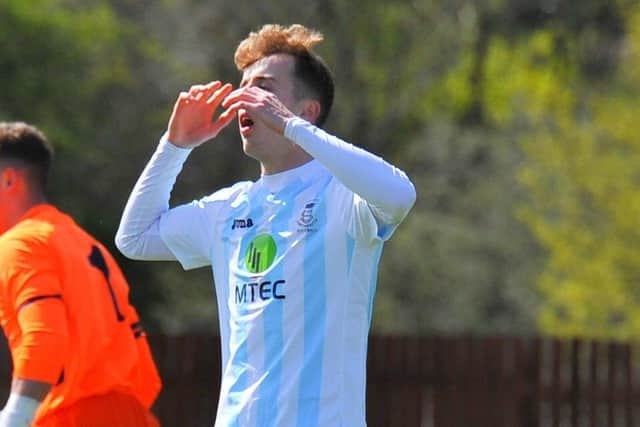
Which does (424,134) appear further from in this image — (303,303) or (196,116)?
(303,303)

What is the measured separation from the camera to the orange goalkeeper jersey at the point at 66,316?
206 inches

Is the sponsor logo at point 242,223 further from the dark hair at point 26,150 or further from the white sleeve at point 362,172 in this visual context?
the dark hair at point 26,150

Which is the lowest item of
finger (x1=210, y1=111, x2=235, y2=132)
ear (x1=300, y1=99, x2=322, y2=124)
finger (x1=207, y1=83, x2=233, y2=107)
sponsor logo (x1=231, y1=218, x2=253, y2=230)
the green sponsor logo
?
the green sponsor logo

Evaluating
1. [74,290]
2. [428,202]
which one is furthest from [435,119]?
[74,290]

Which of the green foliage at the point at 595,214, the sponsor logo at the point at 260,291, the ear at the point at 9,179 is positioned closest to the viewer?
the sponsor logo at the point at 260,291

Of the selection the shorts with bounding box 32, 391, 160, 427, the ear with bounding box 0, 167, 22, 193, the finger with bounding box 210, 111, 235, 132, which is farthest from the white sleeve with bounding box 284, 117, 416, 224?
the ear with bounding box 0, 167, 22, 193

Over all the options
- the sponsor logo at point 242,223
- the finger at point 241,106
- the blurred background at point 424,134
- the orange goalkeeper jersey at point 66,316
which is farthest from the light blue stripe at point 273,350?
the blurred background at point 424,134

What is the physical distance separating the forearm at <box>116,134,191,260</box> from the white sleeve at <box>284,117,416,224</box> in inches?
29.9

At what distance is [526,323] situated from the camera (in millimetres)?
28672

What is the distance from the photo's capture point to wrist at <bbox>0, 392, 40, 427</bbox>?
5.12 metres

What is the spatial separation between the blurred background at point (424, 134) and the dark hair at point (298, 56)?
15.9 m

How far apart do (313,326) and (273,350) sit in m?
0.13

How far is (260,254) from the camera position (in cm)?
449

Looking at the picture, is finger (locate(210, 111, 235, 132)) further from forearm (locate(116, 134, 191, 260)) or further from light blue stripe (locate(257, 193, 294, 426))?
light blue stripe (locate(257, 193, 294, 426))
